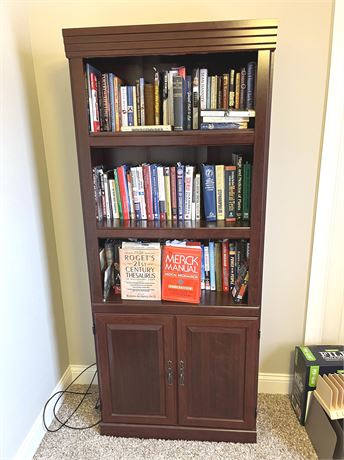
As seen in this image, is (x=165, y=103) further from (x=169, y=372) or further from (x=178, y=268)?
(x=169, y=372)

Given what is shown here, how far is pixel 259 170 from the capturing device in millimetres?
1406

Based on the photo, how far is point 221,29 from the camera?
1279 mm

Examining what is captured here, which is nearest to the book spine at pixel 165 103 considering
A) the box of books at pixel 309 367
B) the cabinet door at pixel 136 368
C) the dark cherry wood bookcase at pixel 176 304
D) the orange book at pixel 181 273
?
the dark cherry wood bookcase at pixel 176 304

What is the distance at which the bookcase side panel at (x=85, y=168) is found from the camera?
1.39 metres

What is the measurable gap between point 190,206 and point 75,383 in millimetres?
1360

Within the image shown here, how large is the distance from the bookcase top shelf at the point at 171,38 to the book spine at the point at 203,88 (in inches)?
5.2

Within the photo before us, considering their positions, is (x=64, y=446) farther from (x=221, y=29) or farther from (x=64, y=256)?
(x=221, y=29)

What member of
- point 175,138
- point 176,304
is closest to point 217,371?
point 176,304

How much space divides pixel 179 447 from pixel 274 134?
1580 millimetres

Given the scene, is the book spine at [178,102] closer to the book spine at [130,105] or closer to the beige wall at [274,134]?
the book spine at [130,105]

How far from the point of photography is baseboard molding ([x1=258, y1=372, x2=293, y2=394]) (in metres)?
A: 1.99

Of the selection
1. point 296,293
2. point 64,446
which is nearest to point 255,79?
point 296,293

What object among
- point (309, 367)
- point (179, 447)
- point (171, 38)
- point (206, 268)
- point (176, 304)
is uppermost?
point (171, 38)

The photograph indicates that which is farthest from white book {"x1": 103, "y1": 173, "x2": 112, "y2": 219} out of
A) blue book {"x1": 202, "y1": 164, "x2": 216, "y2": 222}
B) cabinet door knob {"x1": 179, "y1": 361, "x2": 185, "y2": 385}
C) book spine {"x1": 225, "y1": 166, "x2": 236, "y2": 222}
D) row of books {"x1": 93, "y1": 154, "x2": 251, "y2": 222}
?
cabinet door knob {"x1": 179, "y1": 361, "x2": 185, "y2": 385}
